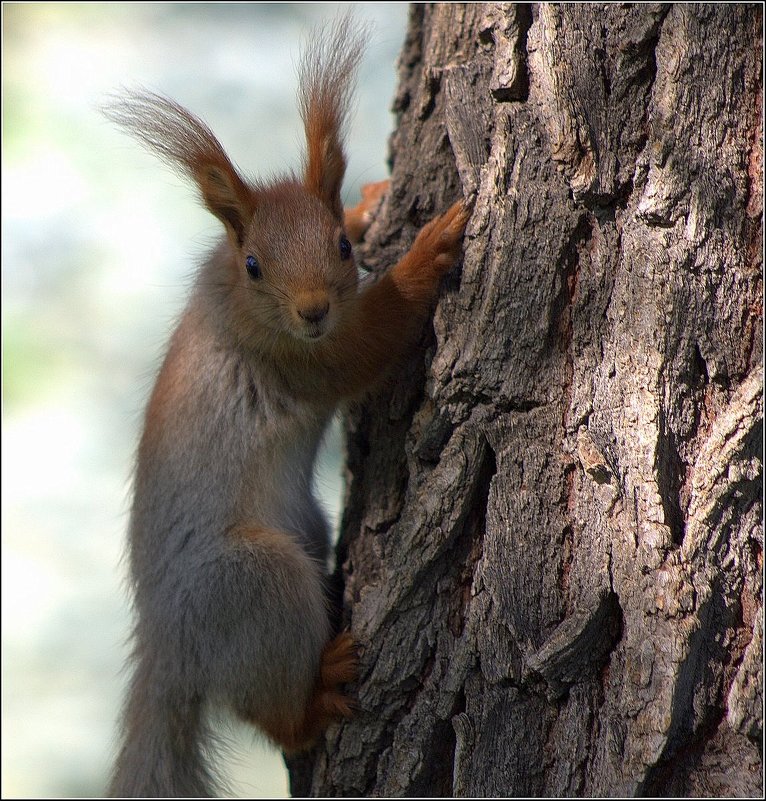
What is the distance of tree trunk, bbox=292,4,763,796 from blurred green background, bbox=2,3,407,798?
2265 millimetres

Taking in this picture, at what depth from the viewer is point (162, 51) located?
5410mm

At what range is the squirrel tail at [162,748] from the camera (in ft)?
9.51

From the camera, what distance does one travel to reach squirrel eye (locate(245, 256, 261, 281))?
115 inches

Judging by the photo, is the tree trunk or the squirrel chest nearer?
the tree trunk

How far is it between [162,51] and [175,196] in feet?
3.05

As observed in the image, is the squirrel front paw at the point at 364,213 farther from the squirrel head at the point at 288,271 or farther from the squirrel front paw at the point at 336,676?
the squirrel front paw at the point at 336,676

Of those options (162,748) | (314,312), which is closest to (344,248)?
(314,312)

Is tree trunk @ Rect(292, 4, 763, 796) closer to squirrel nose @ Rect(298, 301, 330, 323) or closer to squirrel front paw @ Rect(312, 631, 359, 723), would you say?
squirrel front paw @ Rect(312, 631, 359, 723)

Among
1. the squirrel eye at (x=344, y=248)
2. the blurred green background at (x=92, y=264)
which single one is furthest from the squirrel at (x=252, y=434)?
the blurred green background at (x=92, y=264)

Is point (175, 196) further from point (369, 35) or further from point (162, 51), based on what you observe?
point (369, 35)

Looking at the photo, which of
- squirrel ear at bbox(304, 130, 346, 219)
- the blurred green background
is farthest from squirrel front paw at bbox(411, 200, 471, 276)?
the blurred green background

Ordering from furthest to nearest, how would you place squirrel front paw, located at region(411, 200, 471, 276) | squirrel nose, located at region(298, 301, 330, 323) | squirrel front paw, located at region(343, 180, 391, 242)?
squirrel front paw, located at region(343, 180, 391, 242) → squirrel nose, located at region(298, 301, 330, 323) → squirrel front paw, located at region(411, 200, 471, 276)

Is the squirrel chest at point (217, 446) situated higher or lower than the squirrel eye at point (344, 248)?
lower

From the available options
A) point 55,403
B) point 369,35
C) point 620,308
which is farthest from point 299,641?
point 55,403
